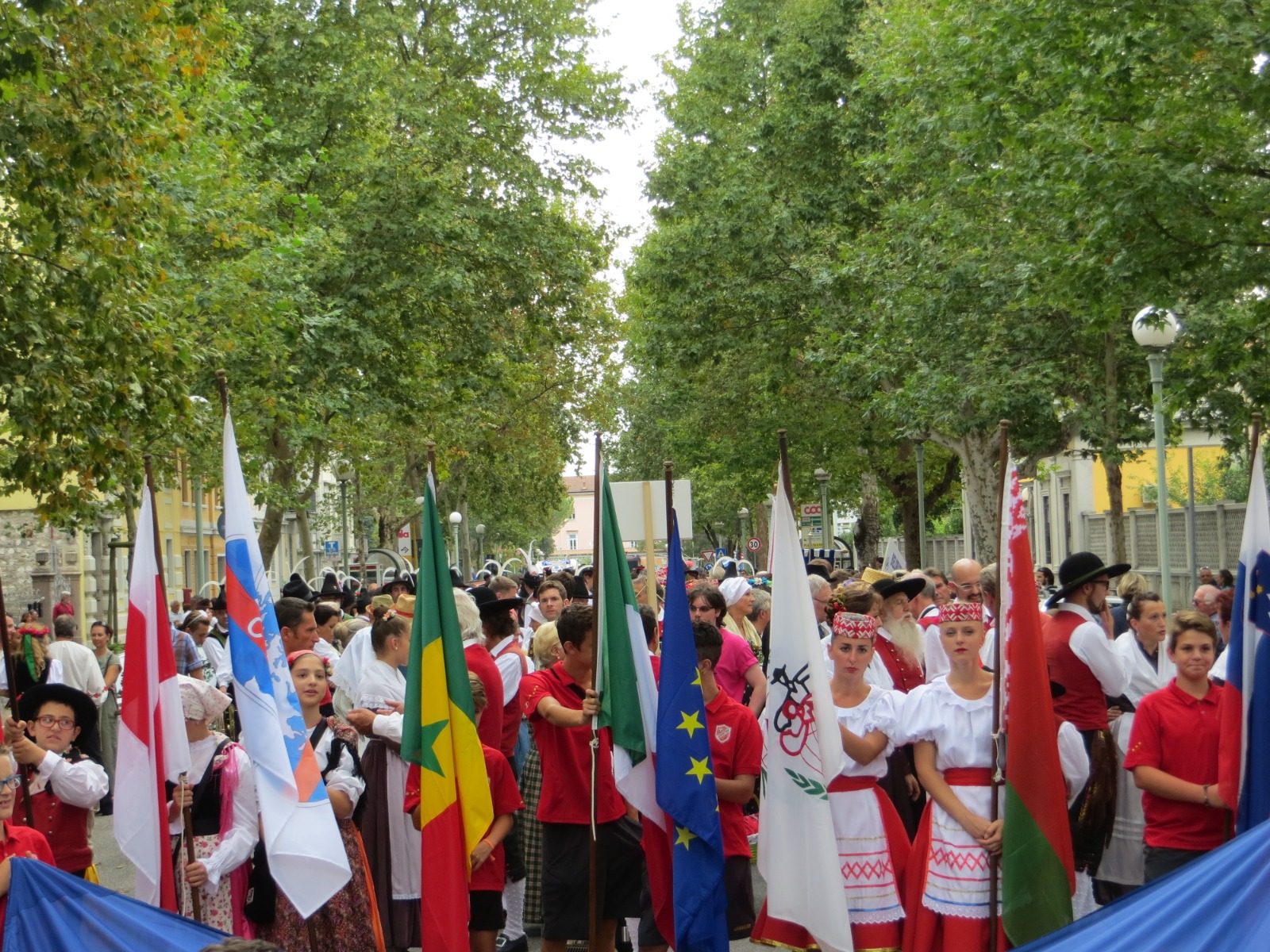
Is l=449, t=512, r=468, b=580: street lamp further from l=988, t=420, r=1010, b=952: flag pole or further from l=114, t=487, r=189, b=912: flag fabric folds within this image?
l=988, t=420, r=1010, b=952: flag pole

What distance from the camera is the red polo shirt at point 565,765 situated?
23.1 ft

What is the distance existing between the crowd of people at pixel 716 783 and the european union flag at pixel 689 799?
0.60 feet

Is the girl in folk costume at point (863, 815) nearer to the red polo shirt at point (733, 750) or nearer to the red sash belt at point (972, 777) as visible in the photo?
the red sash belt at point (972, 777)

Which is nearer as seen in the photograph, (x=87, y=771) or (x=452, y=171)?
(x=87, y=771)

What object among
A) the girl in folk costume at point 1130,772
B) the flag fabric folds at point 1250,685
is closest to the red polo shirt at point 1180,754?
the flag fabric folds at point 1250,685

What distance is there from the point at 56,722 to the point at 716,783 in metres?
2.86

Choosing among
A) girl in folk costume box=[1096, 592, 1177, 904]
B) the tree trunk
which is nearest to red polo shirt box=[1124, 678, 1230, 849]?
girl in folk costume box=[1096, 592, 1177, 904]

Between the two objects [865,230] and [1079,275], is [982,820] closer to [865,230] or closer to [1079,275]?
[1079,275]

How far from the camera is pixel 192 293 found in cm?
1958

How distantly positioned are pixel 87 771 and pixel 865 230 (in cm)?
2803

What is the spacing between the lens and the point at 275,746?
19.5ft

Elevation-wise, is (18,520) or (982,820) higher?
(18,520)

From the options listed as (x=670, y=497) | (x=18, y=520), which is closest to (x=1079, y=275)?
(x=670, y=497)

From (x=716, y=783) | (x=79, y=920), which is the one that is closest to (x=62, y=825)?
(x=79, y=920)
